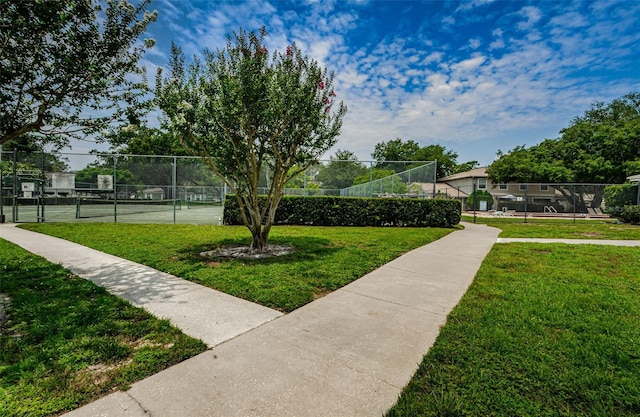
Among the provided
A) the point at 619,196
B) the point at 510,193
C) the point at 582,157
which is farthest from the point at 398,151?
the point at 619,196

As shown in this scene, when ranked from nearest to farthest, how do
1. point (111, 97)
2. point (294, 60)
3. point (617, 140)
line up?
point (111, 97), point (294, 60), point (617, 140)

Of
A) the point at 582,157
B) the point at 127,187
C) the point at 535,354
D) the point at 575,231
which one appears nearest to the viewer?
the point at 535,354

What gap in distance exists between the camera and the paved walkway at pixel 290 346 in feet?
5.73

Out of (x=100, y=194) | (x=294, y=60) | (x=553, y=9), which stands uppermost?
(x=553, y=9)

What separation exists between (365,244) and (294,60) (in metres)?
4.40

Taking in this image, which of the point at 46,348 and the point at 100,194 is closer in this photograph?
the point at 46,348

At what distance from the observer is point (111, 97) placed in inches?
150

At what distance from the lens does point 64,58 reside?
10.1ft

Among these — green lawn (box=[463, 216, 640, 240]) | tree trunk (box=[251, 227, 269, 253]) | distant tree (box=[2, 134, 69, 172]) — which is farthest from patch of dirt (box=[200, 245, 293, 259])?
distant tree (box=[2, 134, 69, 172])

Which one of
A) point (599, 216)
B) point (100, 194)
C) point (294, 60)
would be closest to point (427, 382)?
point (294, 60)

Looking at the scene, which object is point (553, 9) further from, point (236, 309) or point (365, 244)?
point (236, 309)

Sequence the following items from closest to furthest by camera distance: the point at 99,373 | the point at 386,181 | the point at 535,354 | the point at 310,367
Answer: the point at 99,373
the point at 310,367
the point at 535,354
the point at 386,181

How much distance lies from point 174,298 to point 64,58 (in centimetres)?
289

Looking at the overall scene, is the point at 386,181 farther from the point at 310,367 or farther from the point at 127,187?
the point at 310,367
